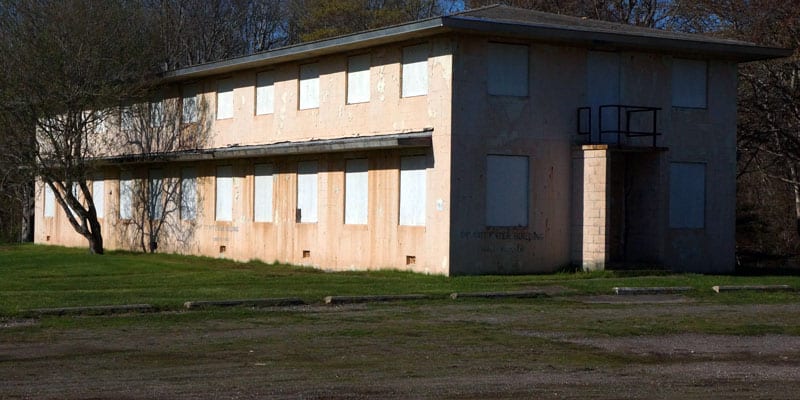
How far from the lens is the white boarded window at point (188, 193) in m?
37.6

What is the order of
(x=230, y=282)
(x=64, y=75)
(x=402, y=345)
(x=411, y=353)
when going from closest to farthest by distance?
(x=411, y=353) < (x=402, y=345) < (x=230, y=282) < (x=64, y=75)

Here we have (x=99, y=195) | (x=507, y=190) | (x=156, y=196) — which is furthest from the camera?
(x=99, y=195)

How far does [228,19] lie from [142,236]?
2500 cm

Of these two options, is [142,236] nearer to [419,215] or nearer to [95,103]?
[95,103]

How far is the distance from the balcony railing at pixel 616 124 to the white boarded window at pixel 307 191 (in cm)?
742

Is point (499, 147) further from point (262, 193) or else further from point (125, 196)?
point (125, 196)

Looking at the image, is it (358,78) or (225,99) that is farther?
(225,99)

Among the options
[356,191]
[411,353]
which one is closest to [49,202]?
[356,191]

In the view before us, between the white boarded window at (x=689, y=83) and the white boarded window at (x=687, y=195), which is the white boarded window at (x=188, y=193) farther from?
the white boarded window at (x=689, y=83)

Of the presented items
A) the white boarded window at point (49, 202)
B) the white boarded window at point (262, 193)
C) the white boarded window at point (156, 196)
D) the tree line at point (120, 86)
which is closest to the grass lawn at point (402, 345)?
the white boarded window at point (262, 193)

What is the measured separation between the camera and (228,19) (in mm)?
62750

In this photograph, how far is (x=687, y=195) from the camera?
101ft

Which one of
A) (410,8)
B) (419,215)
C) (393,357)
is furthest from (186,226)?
(410,8)

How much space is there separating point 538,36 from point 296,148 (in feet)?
23.4
